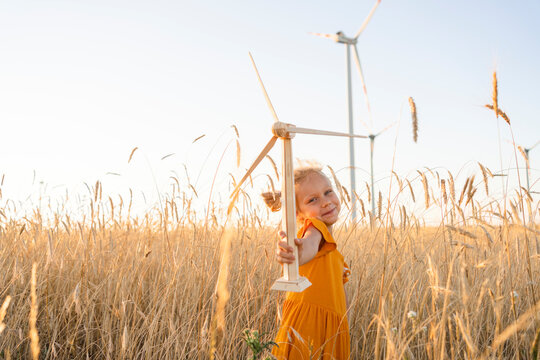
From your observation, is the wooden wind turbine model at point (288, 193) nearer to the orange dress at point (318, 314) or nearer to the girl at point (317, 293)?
the girl at point (317, 293)

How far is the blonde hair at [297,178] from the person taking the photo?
2.23m

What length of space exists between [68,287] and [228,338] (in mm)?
1297

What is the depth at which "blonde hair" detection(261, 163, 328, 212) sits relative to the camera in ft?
7.32

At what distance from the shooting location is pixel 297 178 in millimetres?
2227

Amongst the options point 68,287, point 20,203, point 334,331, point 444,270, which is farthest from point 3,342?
point 444,270

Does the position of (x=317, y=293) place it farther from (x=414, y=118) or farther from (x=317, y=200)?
(x=414, y=118)

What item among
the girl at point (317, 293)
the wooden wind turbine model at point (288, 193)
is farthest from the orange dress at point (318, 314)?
the wooden wind turbine model at point (288, 193)

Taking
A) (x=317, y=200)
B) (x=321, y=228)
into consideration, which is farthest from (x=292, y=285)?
(x=317, y=200)

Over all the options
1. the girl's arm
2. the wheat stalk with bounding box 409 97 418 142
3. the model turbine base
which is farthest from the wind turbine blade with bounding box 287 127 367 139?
the wheat stalk with bounding box 409 97 418 142

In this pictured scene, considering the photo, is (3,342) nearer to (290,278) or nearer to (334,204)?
(290,278)

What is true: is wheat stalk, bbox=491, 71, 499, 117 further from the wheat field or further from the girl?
the girl

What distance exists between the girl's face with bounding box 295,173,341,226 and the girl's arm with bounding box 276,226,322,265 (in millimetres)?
155

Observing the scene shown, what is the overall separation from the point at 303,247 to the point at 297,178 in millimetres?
494

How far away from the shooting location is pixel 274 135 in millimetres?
1429
